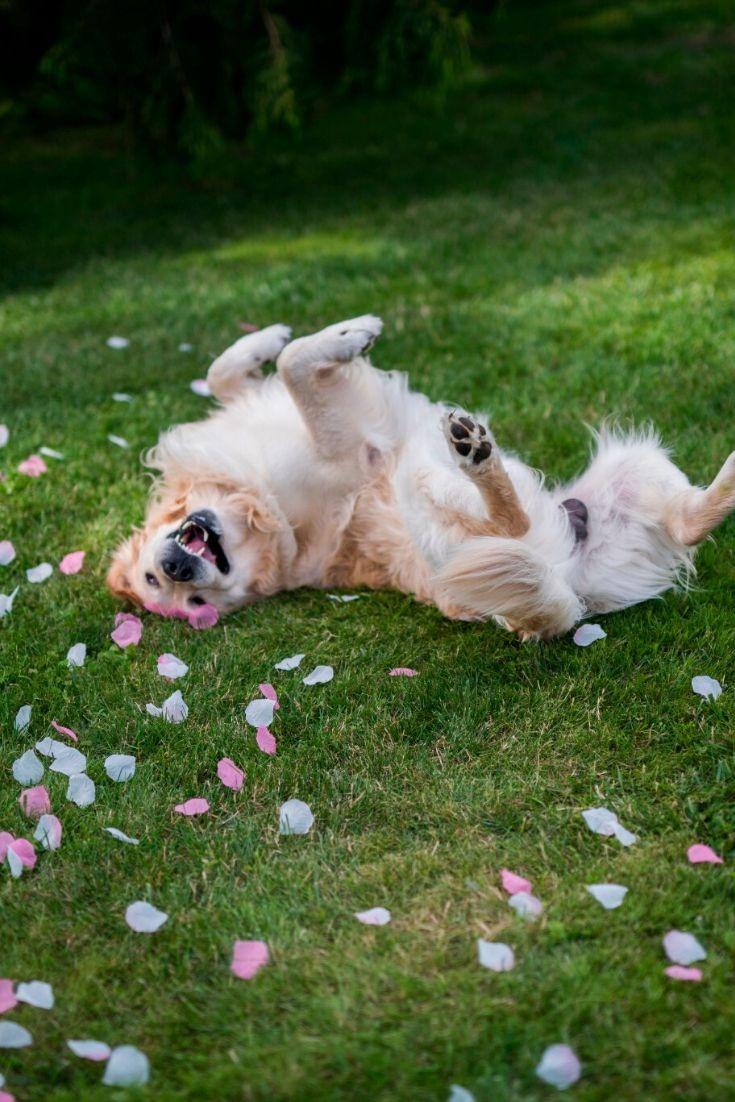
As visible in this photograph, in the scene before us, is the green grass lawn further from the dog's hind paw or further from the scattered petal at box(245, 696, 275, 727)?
the dog's hind paw

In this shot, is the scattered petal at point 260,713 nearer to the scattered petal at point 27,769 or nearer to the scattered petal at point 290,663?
the scattered petal at point 290,663

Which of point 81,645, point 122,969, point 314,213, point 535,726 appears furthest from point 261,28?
point 122,969

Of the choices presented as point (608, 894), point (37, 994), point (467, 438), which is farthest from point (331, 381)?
point (37, 994)

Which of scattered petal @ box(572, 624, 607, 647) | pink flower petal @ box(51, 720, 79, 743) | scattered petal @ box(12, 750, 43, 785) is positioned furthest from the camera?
scattered petal @ box(572, 624, 607, 647)

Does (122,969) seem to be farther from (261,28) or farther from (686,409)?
(261,28)

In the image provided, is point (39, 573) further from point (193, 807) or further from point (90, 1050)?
point (90, 1050)

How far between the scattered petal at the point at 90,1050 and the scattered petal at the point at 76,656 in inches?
58.8

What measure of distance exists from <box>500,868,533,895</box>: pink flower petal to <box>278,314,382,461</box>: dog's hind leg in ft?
6.09

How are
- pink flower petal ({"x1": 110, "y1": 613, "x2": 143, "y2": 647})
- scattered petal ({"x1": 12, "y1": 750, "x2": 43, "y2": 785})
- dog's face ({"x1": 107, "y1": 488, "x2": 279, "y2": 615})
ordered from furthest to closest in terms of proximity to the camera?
dog's face ({"x1": 107, "y1": 488, "x2": 279, "y2": 615}) < pink flower petal ({"x1": 110, "y1": 613, "x2": 143, "y2": 647}) < scattered petal ({"x1": 12, "y1": 750, "x2": 43, "y2": 785})

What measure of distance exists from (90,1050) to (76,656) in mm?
1558

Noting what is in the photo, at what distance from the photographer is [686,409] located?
14.9ft

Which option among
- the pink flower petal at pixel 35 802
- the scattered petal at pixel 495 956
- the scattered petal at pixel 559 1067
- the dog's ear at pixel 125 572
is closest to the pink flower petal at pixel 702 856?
the scattered petal at pixel 495 956

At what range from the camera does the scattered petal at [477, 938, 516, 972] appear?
225 centimetres

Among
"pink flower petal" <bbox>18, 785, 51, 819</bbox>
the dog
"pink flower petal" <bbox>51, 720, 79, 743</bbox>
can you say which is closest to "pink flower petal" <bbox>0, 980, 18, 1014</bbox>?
"pink flower petal" <bbox>18, 785, 51, 819</bbox>
